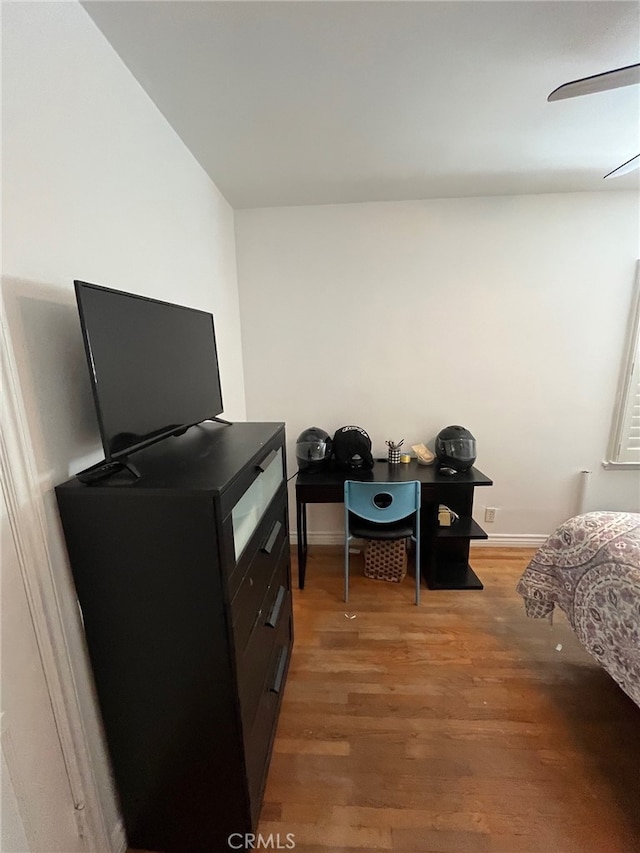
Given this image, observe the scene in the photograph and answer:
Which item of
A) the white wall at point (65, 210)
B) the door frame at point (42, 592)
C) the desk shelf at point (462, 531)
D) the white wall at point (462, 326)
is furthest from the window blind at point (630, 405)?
the door frame at point (42, 592)

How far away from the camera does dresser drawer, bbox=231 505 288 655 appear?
1.03m

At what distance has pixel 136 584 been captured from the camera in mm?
968

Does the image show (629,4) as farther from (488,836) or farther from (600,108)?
(488,836)

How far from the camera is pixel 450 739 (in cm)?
150

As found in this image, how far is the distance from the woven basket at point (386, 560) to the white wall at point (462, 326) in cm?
75

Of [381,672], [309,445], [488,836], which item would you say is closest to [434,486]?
[309,445]

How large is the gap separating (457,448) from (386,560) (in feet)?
2.83

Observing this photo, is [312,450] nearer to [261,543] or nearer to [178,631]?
[261,543]

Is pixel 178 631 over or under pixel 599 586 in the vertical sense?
over

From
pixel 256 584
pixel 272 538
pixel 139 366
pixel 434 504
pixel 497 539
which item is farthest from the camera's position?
pixel 497 539

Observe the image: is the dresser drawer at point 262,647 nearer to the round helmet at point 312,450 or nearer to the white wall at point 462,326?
the round helmet at point 312,450

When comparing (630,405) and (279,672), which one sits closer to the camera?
(279,672)

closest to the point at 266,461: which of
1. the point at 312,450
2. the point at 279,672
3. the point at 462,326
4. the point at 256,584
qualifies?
the point at 256,584

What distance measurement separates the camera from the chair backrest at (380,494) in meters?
2.13
